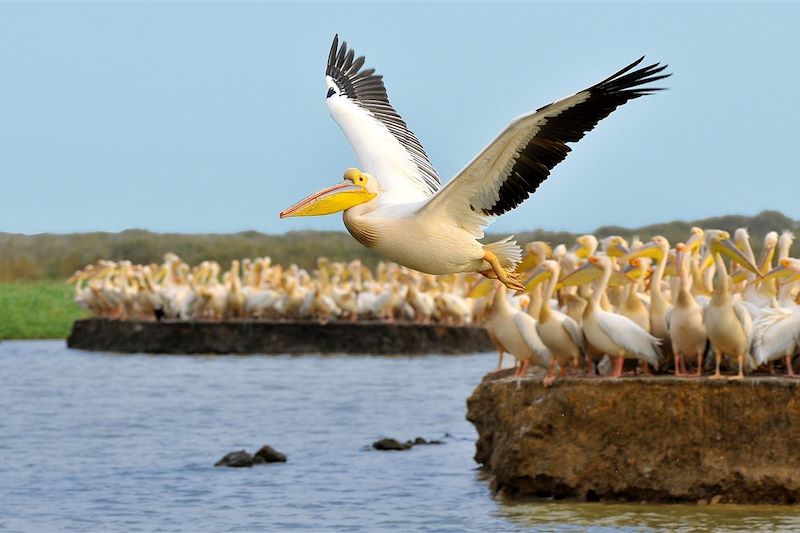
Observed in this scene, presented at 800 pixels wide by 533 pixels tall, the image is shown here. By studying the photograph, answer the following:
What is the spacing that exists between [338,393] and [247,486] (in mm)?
8747

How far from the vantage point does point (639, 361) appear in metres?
11.8

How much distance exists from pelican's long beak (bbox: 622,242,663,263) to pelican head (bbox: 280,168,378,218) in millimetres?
6083

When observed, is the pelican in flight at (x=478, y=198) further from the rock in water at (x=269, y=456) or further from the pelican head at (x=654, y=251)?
the rock in water at (x=269, y=456)

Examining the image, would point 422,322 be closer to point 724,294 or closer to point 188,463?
point 188,463

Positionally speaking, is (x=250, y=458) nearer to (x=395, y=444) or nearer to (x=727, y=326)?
(x=395, y=444)

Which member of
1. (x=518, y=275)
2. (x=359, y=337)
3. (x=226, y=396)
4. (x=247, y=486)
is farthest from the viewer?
(x=359, y=337)

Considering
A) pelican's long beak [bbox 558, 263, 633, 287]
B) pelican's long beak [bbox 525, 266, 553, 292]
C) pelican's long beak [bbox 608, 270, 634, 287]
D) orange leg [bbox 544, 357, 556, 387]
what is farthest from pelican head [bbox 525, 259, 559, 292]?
orange leg [bbox 544, 357, 556, 387]

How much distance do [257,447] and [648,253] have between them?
5938 mm

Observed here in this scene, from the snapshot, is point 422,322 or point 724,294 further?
point 422,322

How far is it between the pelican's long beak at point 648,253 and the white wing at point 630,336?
63.5 inches

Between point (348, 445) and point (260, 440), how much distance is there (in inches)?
51.4

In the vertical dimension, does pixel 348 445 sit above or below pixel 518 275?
below

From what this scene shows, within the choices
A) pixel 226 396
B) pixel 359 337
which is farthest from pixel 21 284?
pixel 226 396

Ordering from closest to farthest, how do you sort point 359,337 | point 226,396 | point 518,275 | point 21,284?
point 518,275 → point 226,396 → point 359,337 → point 21,284
